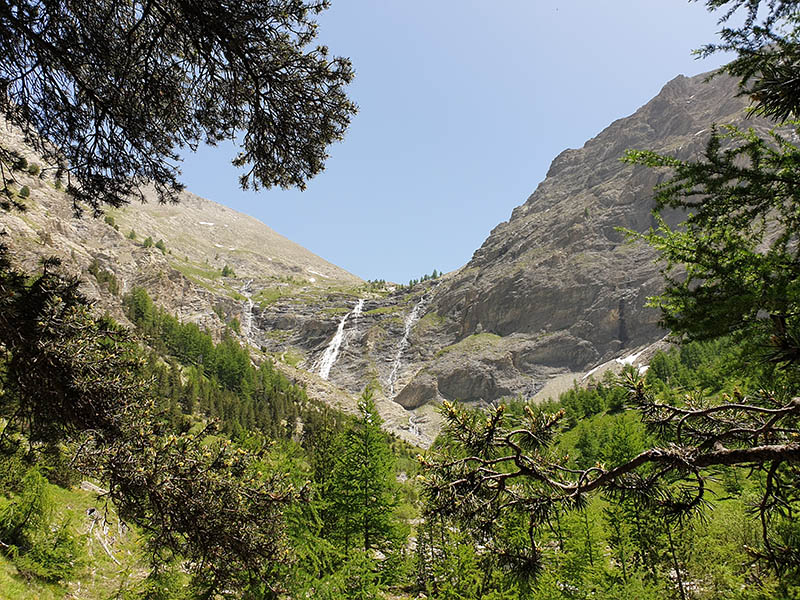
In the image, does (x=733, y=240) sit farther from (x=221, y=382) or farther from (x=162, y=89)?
(x=221, y=382)

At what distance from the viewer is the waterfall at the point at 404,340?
147250mm

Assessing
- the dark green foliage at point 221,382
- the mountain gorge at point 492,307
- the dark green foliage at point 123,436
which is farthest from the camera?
the mountain gorge at point 492,307

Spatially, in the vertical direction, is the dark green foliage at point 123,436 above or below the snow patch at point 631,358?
below

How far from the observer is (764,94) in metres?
3.22

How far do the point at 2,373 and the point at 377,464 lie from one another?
12.4 metres

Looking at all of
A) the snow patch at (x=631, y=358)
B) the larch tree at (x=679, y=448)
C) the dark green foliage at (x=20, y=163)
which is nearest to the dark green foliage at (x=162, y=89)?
the dark green foliage at (x=20, y=163)

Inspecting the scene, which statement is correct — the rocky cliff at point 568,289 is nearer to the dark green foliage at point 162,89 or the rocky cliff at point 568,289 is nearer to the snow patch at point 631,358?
the snow patch at point 631,358

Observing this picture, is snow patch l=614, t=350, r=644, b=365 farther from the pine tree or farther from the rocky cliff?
the pine tree

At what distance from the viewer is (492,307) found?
159 m

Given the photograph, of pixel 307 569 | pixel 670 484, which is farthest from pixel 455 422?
pixel 307 569

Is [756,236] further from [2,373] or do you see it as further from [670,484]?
[2,373]

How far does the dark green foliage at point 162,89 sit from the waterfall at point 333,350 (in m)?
148

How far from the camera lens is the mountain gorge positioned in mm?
118250

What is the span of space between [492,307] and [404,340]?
36952 mm
